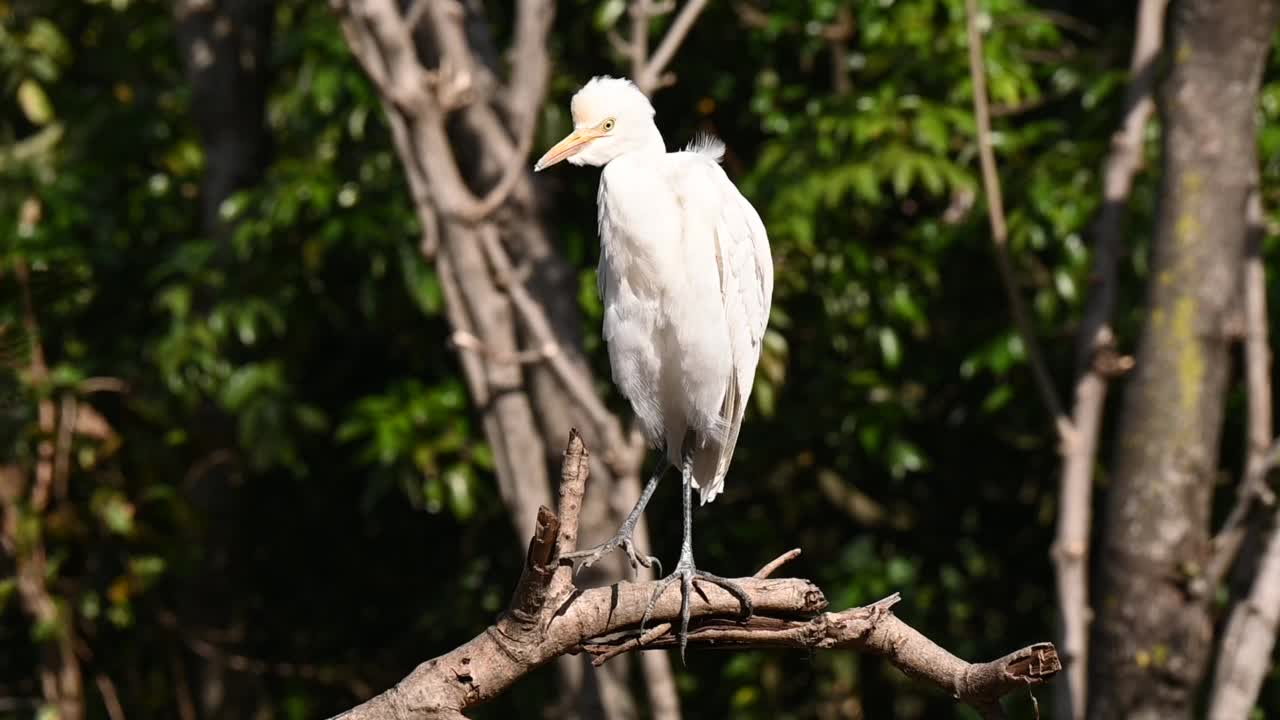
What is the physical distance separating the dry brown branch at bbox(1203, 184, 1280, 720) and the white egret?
5.07 ft

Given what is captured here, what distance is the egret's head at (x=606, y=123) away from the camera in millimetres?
2844

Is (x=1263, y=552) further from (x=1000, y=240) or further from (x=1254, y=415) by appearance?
(x=1000, y=240)

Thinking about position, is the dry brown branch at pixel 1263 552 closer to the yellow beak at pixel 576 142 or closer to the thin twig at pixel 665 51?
the thin twig at pixel 665 51

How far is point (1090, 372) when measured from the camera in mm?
3885

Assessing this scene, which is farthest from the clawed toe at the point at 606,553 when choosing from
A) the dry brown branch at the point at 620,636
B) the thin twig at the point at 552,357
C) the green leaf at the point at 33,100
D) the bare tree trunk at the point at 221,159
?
the green leaf at the point at 33,100

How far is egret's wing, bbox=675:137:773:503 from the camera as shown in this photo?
2875mm

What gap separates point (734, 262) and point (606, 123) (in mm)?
362

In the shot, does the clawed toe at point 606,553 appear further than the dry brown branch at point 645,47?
No

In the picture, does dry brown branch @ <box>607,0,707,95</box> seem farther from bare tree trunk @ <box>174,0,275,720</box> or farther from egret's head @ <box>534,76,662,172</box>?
bare tree trunk @ <box>174,0,275,720</box>

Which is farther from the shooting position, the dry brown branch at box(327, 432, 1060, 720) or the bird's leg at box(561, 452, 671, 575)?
the bird's leg at box(561, 452, 671, 575)

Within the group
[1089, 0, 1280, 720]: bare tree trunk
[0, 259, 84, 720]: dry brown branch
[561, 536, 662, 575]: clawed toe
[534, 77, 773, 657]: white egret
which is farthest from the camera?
[0, 259, 84, 720]: dry brown branch

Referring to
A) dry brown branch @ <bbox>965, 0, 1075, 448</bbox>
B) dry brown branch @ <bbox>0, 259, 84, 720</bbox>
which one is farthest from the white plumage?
dry brown branch @ <bbox>0, 259, 84, 720</bbox>

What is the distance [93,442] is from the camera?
5078mm

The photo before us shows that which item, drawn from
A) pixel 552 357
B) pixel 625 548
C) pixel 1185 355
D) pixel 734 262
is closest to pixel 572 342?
pixel 552 357
